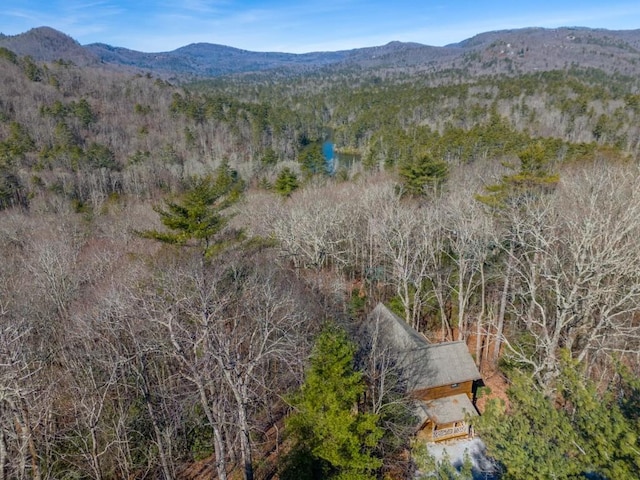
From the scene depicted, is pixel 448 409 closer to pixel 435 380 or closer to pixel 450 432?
pixel 450 432

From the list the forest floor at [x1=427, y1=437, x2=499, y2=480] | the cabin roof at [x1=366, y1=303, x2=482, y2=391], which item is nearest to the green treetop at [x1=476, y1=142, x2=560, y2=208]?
the cabin roof at [x1=366, y1=303, x2=482, y2=391]

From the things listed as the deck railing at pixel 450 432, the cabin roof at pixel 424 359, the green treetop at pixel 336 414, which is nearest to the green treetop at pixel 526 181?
the cabin roof at pixel 424 359

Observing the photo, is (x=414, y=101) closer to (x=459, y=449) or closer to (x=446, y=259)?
(x=446, y=259)

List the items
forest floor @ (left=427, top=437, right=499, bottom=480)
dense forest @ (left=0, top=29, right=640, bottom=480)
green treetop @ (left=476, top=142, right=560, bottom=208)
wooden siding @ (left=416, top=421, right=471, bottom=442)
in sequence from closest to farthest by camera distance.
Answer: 1. dense forest @ (left=0, top=29, right=640, bottom=480)
2. forest floor @ (left=427, top=437, right=499, bottom=480)
3. wooden siding @ (left=416, top=421, right=471, bottom=442)
4. green treetop @ (left=476, top=142, right=560, bottom=208)

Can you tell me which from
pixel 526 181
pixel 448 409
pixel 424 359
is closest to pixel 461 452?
pixel 448 409

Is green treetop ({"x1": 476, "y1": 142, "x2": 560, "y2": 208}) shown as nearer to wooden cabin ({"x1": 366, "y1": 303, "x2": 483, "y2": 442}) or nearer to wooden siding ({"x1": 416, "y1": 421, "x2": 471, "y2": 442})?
wooden cabin ({"x1": 366, "y1": 303, "x2": 483, "y2": 442})

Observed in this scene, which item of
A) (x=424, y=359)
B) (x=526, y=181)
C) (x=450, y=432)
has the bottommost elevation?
(x=450, y=432)

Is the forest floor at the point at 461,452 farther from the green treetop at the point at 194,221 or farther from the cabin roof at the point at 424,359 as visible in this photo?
the green treetop at the point at 194,221
